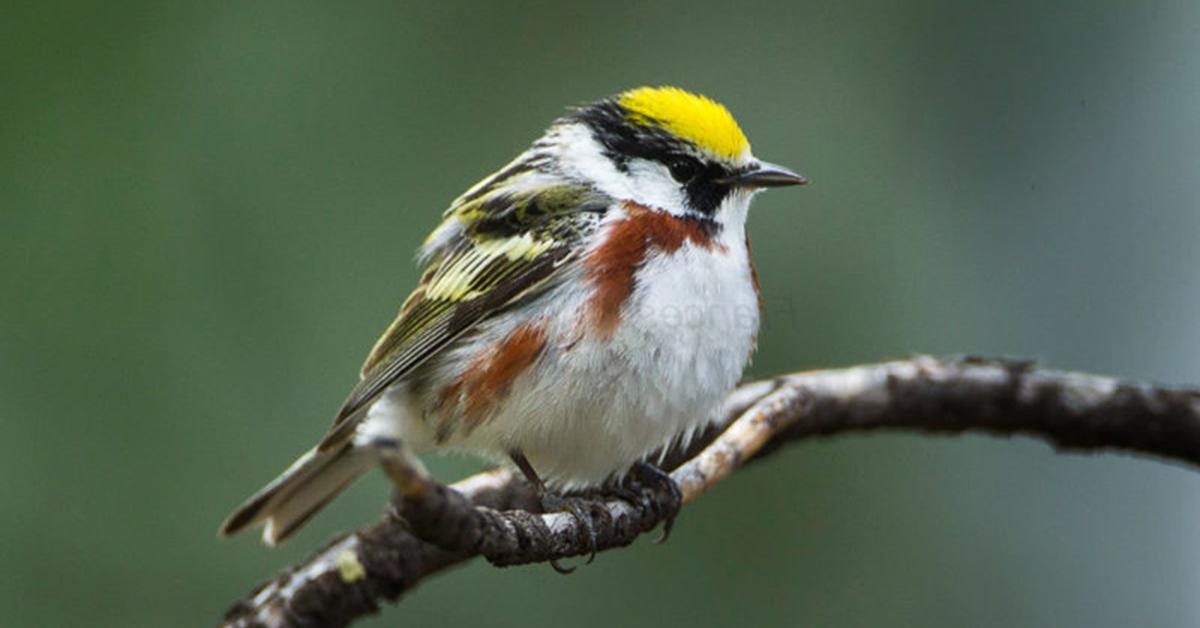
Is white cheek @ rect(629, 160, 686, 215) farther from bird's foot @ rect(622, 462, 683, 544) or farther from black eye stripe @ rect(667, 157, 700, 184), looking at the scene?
bird's foot @ rect(622, 462, 683, 544)

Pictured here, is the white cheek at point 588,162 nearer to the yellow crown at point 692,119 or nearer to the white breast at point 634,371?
the yellow crown at point 692,119

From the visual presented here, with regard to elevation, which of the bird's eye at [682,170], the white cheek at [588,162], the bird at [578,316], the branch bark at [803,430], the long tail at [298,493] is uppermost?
the white cheek at [588,162]

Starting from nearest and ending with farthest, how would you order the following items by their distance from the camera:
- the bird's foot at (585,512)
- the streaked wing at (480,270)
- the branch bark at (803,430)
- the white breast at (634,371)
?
the bird's foot at (585,512) → the branch bark at (803,430) → the white breast at (634,371) → the streaked wing at (480,270)

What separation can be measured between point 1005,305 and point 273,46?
2693mm

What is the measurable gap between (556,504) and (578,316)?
425 millimetres

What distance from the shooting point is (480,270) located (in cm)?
323

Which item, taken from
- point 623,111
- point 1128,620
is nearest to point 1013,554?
point 1128,620

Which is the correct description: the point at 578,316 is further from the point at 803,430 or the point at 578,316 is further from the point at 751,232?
the point at 751,232

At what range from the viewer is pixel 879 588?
4652 millimetres

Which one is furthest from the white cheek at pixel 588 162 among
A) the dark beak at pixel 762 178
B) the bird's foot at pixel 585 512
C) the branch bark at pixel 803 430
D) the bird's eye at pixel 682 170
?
the bird's foot at pixel 585 512

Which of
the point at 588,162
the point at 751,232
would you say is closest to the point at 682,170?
the point at 588,162

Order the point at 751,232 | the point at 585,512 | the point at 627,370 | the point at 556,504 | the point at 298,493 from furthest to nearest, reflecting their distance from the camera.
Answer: the point at 751,232
the point at 298,493
the point at 627,370
the point at 556,504
the point at 585,512

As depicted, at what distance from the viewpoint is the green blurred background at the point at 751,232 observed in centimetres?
376

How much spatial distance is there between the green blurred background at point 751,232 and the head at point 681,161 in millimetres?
971
